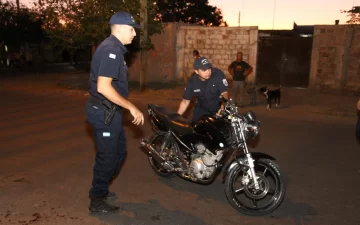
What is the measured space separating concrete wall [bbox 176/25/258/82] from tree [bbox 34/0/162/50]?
10.1ft

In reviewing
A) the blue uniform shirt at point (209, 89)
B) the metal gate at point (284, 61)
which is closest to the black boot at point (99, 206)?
the blue uniform shirt at point (209, 89)

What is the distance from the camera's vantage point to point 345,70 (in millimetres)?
15859

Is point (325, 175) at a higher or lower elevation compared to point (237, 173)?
lower

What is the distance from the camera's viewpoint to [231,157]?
4.65m

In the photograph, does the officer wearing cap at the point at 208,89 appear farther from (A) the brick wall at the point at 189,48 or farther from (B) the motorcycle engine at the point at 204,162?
(A) the brick wall at the point at 189,48

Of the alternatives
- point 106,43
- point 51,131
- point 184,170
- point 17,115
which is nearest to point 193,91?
point 184,170

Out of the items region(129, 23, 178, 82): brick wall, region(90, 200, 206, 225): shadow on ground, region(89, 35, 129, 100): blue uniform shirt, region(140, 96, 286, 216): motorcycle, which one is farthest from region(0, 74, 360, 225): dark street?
region(129, 23, 178, 82): brick wall

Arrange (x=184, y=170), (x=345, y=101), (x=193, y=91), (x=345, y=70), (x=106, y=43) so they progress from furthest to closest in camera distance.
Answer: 1. (x=345, y=70)
2. (x=345, y=101)
3. (x=193, y=91)
4. (x=184, y=170)
5. (x=106, y=43)

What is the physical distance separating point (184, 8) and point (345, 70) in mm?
36288

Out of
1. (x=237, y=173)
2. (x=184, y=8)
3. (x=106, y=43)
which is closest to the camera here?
(x=106, y=43)

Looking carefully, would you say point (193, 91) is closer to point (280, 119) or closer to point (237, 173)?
point (237, 173)

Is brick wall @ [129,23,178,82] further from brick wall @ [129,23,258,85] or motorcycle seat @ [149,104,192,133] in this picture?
motorcycle seat @ [149,104,192,133]

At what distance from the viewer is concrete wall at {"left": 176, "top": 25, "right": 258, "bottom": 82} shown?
18094 millimetres

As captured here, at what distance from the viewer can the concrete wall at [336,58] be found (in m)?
15.6
